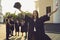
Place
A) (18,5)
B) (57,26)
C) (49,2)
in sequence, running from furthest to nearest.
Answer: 1. (49,2)
2. (57,26)
3. (18,5)

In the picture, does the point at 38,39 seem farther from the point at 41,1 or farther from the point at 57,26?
the point at 41,1

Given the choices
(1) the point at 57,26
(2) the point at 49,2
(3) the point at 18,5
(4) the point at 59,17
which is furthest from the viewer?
(2) the point at 49,2

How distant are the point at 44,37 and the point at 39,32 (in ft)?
0.58

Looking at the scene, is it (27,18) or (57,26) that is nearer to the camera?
(27,18)

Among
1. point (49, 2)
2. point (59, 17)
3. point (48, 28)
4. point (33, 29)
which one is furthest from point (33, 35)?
point (49, 2)

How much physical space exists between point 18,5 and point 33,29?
2.36 feet

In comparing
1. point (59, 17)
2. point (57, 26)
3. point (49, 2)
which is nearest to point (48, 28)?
point (57, 26)

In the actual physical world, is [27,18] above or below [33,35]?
above

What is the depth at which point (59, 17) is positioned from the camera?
2103cm

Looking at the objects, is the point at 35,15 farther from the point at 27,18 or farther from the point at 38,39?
the point at 38,39

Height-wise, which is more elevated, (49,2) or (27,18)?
(49,2)

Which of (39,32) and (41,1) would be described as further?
(41,1)

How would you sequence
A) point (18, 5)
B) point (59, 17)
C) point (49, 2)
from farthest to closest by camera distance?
1. point (49, 2)
2. point (59, 17)
3. point (18, 5)

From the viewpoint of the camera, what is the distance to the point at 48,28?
59.3 ft
